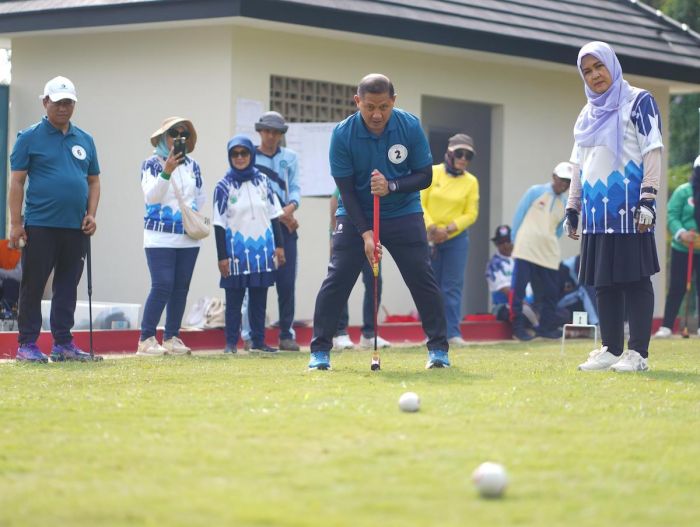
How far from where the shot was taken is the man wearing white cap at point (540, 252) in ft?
47.5

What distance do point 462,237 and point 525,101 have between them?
4030mm

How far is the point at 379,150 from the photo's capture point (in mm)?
8758

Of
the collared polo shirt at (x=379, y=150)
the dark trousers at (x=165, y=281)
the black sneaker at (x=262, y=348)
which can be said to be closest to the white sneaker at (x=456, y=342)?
the black sneaker at (x=262, y=348)

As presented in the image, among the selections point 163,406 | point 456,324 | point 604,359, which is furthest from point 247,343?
point 163,406

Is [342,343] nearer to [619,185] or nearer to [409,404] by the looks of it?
[619,185]

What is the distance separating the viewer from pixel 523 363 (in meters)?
10.1

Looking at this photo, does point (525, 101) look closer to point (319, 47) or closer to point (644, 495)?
point (319, 47)

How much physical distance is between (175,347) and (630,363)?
4084 millimetres

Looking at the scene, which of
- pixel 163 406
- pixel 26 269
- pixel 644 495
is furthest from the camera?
pixel 26 269

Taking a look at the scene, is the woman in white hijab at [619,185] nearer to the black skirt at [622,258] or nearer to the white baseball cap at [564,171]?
the black skirt at [622,258]

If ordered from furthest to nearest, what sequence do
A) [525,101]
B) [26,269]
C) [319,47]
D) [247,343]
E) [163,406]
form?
[525,101] → [319,47] → [247,343] → [26,269] → [163,406]

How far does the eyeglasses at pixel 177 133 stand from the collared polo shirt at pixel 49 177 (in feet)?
4.40

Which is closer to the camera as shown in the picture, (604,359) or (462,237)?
(604,359)

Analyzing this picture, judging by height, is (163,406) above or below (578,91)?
below
